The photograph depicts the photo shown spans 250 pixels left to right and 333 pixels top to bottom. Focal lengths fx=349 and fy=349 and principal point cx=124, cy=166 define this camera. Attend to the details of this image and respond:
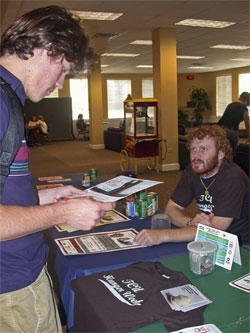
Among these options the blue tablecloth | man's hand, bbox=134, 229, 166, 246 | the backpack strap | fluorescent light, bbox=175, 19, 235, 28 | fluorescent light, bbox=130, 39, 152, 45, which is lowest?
the blue tablecloth

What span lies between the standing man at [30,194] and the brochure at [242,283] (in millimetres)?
601

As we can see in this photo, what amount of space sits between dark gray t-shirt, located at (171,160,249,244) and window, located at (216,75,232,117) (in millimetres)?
15079

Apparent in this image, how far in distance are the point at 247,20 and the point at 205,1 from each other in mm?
1801

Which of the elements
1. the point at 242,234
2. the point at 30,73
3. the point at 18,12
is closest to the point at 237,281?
the point at 242,234

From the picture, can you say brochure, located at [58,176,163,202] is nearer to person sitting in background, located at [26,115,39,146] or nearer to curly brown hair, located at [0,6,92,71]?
curly brown hair, located at [0,6,92,71]

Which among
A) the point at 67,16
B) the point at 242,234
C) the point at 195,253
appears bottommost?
the point at 242,234

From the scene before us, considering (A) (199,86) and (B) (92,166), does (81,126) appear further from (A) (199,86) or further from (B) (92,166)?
(B) (92,166)

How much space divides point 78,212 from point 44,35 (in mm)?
488

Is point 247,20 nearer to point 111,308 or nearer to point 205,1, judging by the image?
point 205,1

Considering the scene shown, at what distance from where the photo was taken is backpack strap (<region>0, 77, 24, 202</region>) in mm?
846

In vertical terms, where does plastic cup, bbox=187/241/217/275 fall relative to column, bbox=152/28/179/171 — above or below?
below

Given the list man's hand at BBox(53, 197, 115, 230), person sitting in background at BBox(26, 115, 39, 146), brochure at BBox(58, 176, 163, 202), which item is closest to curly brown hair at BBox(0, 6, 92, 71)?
man's hand at BBox(53, 197, 115, 230)

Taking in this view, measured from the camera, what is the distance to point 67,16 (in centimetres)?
100

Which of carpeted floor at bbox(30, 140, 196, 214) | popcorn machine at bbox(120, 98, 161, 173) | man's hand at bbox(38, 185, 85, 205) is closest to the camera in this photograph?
man's hand at bbox(38, 185, 85, 205)
